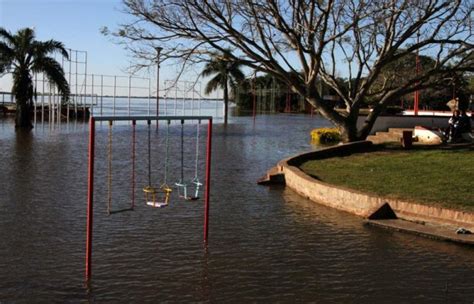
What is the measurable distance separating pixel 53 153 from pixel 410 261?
14.5 metres

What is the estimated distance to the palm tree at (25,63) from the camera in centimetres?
3136

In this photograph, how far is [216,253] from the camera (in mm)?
8008

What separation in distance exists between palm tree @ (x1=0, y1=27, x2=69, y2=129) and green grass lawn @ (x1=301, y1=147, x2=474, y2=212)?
2012 centimetres

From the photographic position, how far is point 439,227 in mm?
9453

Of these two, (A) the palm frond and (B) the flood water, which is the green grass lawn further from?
(A) the palm frond

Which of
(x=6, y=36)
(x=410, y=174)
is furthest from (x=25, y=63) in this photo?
(x=410, y=174)

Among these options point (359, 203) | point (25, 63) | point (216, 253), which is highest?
point (25, 63)

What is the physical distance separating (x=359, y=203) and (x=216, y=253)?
3.82 meters

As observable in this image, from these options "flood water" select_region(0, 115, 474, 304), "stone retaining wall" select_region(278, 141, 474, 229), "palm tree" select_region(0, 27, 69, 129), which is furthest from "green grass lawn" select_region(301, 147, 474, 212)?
"palm tree" select_region(0, 27, 69, 129)

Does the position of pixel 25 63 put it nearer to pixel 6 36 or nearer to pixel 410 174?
pixel 6 36

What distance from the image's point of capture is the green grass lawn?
1086 centimetres

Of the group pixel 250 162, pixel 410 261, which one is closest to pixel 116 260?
pixel 410 261

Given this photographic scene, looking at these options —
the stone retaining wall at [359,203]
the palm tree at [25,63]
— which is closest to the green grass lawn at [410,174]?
the stone retaining wall at [359,203]

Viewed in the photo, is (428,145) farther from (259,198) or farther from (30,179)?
(30,179)
